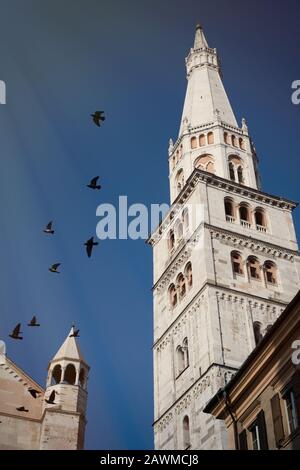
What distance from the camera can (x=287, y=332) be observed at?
70.7ft

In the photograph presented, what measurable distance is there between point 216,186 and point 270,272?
6861mm

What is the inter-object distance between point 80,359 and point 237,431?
12.2 m

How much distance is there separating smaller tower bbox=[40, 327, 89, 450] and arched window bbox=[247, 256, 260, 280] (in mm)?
12020

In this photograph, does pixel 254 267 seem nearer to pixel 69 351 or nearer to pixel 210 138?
pixel 210 138

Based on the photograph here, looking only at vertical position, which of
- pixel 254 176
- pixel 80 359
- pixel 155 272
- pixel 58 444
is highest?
pixel 254 176

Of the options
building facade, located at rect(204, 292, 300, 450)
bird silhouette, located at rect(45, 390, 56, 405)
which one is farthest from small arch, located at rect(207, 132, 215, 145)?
building facade, located at rect(204, 292, 300, 450)

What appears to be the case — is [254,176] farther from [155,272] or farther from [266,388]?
[266,388]

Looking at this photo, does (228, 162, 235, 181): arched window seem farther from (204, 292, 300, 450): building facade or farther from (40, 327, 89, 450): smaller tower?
(204, 292, 300, 450): building facade

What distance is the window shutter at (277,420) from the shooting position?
20.9m

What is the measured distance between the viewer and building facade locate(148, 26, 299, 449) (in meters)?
36.2

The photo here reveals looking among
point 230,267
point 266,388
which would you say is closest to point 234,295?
point 230,267

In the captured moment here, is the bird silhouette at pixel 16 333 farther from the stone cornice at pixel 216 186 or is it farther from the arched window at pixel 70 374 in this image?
the stone cornice at pixel 216 186

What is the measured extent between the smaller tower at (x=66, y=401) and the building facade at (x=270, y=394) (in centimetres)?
908
